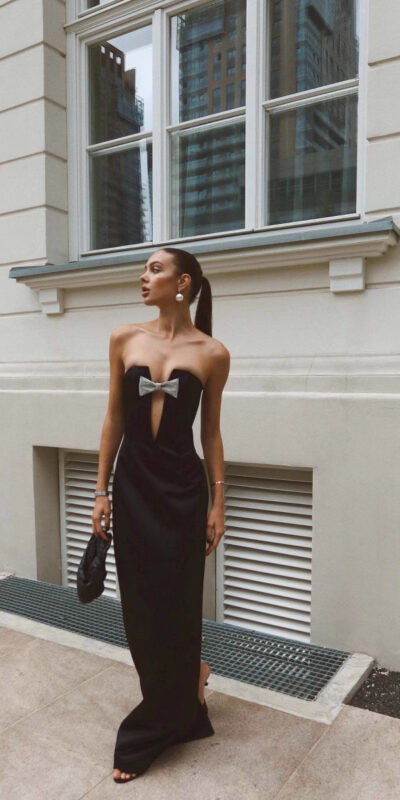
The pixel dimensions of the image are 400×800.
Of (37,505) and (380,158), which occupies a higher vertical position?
(380,158)

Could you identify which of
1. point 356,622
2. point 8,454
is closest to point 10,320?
point 8,454

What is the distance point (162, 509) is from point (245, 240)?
1.99m

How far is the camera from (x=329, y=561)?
3750 mm

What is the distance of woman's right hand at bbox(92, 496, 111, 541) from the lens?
2773mm

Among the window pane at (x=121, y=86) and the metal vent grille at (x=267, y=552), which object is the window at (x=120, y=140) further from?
the metal vent grille at (x=267, y=552)

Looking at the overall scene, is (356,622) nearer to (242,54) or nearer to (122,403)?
(122,403)

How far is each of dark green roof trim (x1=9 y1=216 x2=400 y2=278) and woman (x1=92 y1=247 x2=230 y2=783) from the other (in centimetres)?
116

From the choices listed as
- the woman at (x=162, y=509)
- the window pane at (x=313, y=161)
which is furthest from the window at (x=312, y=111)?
the woman at (x=162, y=509)

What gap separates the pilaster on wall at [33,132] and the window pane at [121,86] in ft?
0.86

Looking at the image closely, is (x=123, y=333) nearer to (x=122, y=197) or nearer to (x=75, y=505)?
(x=122, y=197)

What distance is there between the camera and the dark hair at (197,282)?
8.63 ft

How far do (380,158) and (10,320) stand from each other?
321 centimetres

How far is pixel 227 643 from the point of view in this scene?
3883 millimetres

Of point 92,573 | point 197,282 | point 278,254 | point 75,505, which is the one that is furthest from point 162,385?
point 75,505
